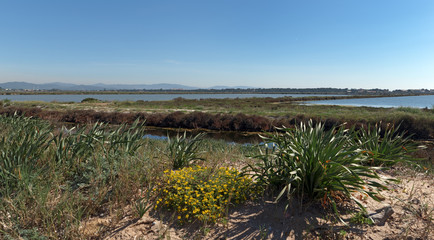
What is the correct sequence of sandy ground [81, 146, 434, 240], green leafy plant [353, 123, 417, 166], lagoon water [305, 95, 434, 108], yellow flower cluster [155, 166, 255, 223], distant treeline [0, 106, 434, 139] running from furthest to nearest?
1. lagoon water [305, 95, 434, 108]
2. distant treeline [0, 106, 434, 139]
3. green leafy plant [353, 123, 417, 166]
4. yellow flower cluster [155, 166, 255, 223]
5. sandy ground [81, 146, 434, 240]

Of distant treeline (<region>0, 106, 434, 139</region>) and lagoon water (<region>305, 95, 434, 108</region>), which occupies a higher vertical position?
lagoon water (<region>305, 95, 434, 108</region>)

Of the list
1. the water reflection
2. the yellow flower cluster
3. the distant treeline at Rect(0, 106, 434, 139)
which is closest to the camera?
the yellow flower cluster

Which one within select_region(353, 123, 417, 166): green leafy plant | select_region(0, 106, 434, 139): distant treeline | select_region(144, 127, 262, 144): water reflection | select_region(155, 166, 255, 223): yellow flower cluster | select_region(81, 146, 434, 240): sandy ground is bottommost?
select_region(144, 127, 262, 144): water reflection

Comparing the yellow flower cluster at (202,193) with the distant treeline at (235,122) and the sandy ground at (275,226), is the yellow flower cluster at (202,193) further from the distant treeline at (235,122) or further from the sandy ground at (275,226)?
the distant treeline at (235,122)

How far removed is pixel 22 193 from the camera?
335 centimetres

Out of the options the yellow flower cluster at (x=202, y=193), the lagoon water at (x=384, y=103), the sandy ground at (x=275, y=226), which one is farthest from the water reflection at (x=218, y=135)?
the lagoon water at (x=384, y=103)

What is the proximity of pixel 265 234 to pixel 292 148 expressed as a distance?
1.37m

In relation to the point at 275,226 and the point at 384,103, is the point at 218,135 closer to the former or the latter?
the point at 275,226

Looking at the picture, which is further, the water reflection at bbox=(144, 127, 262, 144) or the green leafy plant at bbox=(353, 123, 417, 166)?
the water reflection at bbox=(144, 127, 262, 144)

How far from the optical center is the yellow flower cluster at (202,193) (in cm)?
349

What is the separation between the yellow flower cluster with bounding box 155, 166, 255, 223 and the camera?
3.49 m

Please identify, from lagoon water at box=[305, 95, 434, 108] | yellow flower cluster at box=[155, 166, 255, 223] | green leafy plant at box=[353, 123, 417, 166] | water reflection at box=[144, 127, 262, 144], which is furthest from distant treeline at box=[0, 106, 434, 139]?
lagoon water at box=[305, 95, 434, 108]

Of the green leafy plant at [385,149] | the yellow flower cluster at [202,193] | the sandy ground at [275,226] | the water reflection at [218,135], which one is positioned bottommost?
the water reflection at [218,135]

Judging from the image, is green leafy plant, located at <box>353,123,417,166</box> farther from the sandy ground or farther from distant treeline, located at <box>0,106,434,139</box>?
distant treeline, located at <box>0,106,434,139</box>
